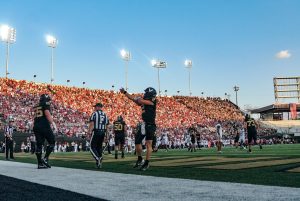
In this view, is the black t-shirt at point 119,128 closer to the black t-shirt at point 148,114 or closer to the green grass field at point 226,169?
the green grass field at point 226,169

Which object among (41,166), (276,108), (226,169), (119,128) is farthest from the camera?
(276,108)

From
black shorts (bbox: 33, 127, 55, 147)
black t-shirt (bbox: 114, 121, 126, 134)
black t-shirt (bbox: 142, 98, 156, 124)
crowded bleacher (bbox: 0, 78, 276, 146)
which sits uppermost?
crowded bleacher (bbox: 0, 78, 276, 146)

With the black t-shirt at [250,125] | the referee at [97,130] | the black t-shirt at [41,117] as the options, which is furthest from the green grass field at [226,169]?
the black t-shirt at [250,125]

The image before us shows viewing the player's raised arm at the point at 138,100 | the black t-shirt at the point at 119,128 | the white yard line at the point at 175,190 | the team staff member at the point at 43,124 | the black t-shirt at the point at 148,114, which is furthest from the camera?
the black t-shirt at the point at 119,128

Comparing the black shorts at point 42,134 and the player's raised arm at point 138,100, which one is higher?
the player's raised arm at point 138,100

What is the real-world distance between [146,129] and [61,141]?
1100 inches

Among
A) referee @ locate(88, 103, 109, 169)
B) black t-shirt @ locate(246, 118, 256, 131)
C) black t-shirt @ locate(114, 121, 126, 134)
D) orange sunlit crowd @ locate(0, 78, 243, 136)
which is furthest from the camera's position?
orange sunlit crowd @ locate(0, 78, 243, 136)

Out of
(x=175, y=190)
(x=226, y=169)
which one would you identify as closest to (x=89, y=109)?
(x=226, y=169)

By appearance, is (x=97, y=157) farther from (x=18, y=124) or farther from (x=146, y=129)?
(x=18, y=124)

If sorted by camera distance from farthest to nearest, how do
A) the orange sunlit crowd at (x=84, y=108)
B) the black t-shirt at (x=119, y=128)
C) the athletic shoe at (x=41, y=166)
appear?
1. the orange sunlit crowd at (x=84, y=108)
2. the black t-shirt at (x=119, y=128)
3. the athletic shoe at (x=41, y=166)

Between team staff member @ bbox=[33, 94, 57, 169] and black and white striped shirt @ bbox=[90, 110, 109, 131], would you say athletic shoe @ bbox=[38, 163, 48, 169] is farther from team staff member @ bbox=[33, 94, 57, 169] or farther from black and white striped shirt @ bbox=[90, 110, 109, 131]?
black and white striped shirt @ bbox=[90, 110, 109, 131]

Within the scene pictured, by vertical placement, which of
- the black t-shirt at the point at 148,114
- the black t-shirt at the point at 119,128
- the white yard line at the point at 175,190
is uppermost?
the black t-shirt at the point at 148,114

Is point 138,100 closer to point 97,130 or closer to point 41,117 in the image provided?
point 97,130

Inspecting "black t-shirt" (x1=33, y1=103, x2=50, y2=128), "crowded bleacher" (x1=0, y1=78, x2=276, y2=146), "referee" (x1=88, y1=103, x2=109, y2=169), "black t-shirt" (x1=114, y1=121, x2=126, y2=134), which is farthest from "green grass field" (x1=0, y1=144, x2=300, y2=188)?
"crowded bleacher" (x1=0, y1=78, x2=276, y2=146)
